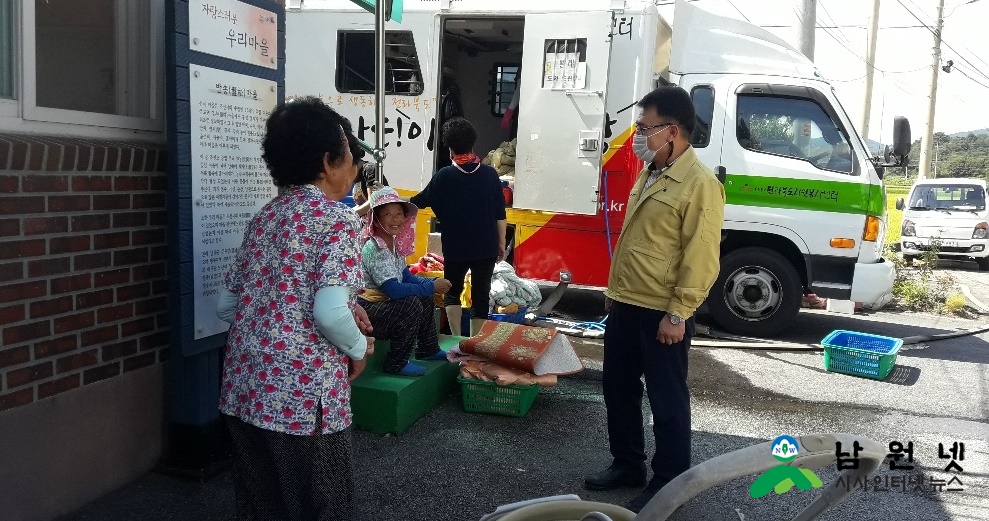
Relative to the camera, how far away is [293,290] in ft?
7.52

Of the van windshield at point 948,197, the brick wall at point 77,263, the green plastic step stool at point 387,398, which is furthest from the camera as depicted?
the van windshield at point 948,197

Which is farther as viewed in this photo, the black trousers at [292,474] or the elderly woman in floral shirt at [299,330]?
the black trousers at [292,474]

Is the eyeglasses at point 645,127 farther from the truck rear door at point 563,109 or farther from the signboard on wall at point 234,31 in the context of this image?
the truck rear door at point 563,109

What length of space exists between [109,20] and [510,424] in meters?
2.94

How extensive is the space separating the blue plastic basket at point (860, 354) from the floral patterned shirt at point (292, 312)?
16.3ft

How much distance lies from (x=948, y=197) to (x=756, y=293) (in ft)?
35.5

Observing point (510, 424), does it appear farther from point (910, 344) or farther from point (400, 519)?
point (910, 344)

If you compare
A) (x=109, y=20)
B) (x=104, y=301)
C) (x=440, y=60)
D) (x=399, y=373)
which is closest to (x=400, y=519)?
(x=399, y=373)

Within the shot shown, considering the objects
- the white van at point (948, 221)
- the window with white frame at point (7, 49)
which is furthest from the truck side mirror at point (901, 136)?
the white van at point (948, 221)

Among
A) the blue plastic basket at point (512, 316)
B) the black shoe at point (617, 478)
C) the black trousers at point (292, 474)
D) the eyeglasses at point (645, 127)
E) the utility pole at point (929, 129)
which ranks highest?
the utility pole at point (929, 129)

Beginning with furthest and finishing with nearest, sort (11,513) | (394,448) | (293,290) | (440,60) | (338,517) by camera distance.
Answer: (440,60) → (394,448) → (11,513) → (338,517) → (293,290)

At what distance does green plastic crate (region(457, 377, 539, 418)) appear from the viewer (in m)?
4.61

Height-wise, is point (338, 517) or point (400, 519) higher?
point (338, 517)

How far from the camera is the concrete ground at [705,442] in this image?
3451 mm
